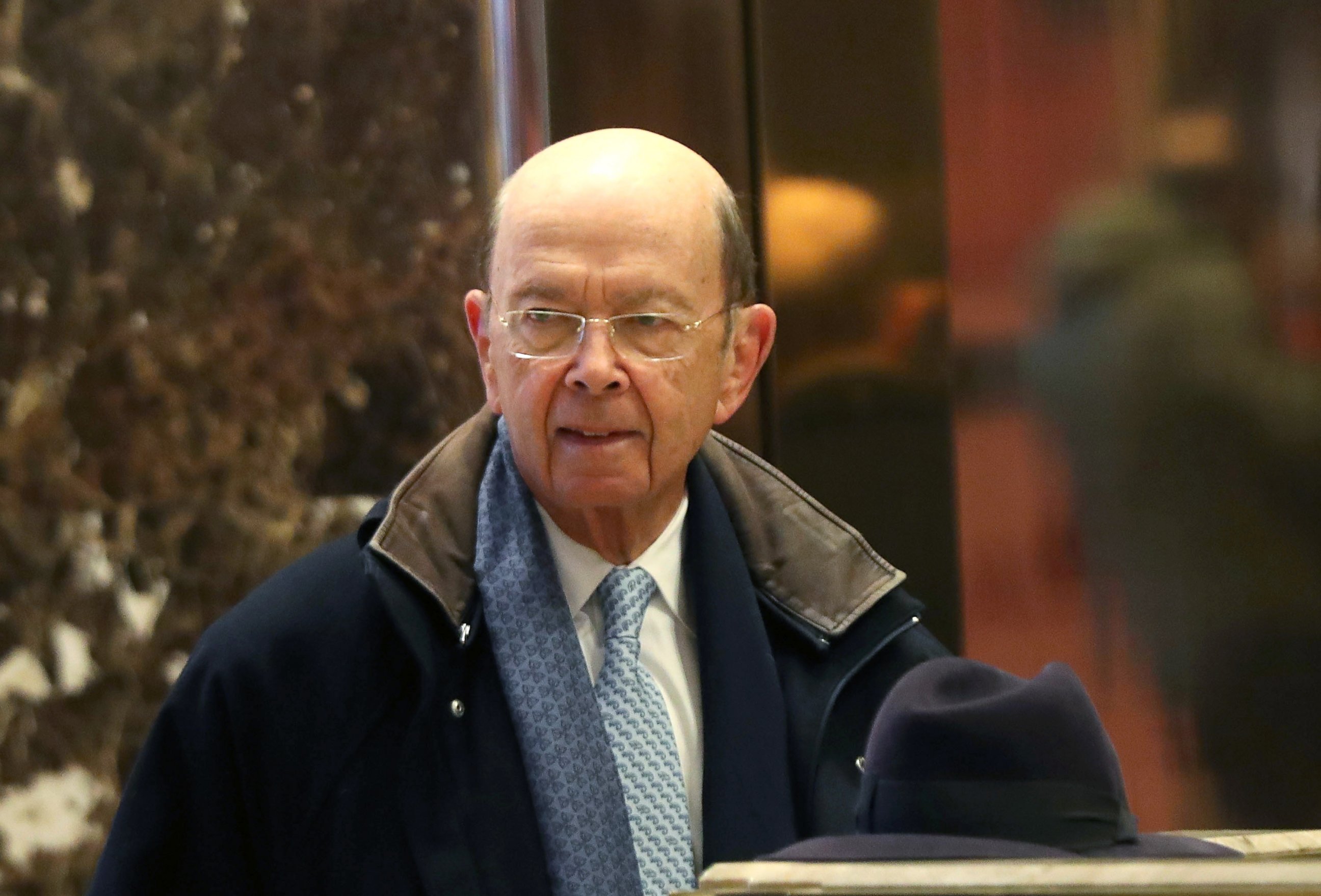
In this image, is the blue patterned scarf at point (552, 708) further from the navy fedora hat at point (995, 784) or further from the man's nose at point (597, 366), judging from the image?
the navy fedora hat at point (995, 784)

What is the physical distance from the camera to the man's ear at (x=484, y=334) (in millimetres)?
1849

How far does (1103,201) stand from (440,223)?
109 cm

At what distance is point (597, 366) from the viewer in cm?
170

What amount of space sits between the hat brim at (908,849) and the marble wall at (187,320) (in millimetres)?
1641

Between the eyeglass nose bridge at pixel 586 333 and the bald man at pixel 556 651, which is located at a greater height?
the eyeglass nose bridge at pixel 586 333

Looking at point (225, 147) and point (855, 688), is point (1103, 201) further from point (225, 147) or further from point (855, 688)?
point (225, 147)

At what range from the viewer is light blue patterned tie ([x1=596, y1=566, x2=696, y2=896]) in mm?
1690

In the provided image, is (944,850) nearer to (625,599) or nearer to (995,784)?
(995,784)

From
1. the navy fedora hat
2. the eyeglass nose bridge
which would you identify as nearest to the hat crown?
the navy fedora hat

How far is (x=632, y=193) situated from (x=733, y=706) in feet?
2.04

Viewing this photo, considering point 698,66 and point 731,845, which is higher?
point 698,66

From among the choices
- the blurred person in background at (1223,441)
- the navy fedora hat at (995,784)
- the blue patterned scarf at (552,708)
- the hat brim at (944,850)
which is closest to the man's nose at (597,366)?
the blue patterned scarf at (552,708)

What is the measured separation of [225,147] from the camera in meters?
2.36

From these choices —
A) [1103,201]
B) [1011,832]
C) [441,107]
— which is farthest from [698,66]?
[1011,832]
